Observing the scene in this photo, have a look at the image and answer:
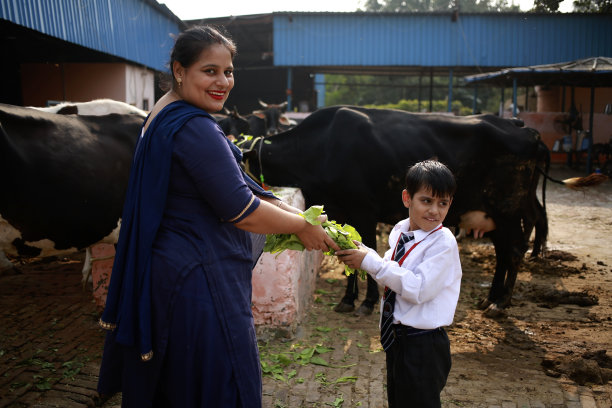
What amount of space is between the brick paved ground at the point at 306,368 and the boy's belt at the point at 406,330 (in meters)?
1.19

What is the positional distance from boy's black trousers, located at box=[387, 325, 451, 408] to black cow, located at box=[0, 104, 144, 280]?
267 centimetres

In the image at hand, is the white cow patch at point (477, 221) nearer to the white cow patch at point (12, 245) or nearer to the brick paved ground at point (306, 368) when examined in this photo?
the brick paved ground at point (306, 368)

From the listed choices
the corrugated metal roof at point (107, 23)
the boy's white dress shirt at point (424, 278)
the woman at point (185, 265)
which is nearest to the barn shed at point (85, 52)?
the corrugated metal roof at point (107, 23)

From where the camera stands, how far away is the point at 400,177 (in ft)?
17.3

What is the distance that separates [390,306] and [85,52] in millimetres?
10944

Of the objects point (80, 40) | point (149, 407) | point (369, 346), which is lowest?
point (369, 346)

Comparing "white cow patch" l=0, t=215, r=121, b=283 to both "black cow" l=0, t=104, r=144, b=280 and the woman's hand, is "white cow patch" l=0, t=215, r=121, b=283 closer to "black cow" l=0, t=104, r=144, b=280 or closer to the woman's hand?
"black cow" l=0, t=104, r=144, b=280

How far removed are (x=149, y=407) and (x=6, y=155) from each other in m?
2.34

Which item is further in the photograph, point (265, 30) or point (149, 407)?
point (265, 30)

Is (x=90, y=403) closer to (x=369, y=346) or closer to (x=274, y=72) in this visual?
(x=369, y=346)

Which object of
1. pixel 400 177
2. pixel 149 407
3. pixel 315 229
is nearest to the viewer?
pixel 149 407

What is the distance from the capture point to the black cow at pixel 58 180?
3.45 m

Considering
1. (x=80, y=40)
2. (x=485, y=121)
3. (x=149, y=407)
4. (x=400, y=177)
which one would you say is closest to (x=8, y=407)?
(x=149, y=407)

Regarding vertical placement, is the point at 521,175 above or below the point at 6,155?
below
